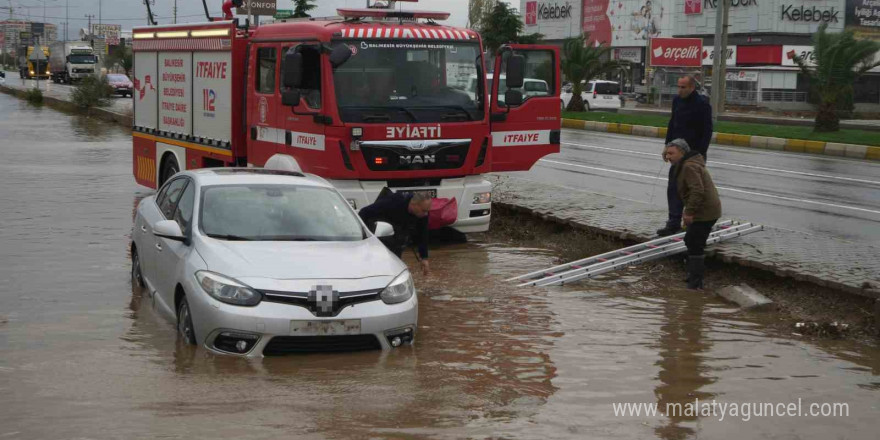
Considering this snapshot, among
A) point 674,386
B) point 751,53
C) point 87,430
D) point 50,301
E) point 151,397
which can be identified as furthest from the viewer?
point 751,53

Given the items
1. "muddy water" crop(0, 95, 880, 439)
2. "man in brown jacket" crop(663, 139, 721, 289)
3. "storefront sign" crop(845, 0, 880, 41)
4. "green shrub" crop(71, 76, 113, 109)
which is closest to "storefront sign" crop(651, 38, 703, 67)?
"storefront sign" crop(845, 0, 880, 41)

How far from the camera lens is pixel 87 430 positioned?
19.1 feet

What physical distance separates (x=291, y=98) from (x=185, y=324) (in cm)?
471

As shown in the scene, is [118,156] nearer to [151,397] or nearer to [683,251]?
[683,251]

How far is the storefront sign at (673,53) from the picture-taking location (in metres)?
52.8

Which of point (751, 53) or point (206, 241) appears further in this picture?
point (751, 53)

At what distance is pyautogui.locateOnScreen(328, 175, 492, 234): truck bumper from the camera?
1185cm

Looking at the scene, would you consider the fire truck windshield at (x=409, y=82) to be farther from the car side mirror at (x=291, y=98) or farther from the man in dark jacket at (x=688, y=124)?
the man in dark jacket at (x=688, y=124)

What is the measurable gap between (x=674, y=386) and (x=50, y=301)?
5.56 metres

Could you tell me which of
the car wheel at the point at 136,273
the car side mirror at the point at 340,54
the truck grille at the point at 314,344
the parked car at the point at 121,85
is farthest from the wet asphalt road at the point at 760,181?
the parked car at the point at 121,85

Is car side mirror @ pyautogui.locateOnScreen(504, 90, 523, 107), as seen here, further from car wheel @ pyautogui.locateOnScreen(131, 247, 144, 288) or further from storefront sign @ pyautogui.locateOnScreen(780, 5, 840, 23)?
storefront sign @ pyautogui.locateOnScreen(780, 5, 840, 23)

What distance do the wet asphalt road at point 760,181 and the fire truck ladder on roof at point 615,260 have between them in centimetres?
263

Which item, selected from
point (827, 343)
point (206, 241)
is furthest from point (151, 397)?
point (827, 343)

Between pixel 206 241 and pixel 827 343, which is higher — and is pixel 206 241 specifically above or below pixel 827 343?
above
